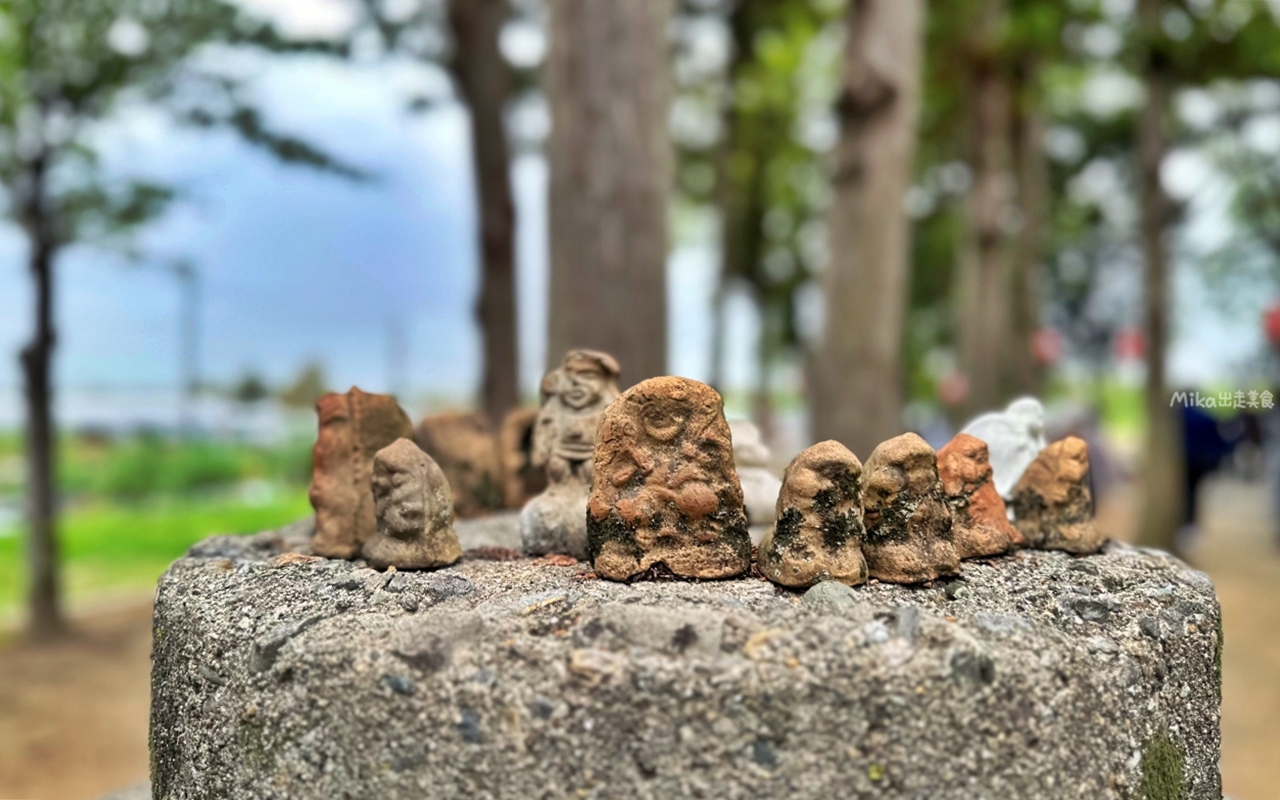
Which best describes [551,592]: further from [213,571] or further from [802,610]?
[213,571]

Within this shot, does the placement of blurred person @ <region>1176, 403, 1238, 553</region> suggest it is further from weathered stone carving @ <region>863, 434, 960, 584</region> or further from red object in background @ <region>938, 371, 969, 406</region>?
weathered stone carving @ <region>863, 434, 960, 584</region>

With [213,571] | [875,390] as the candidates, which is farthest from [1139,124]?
[213,571]

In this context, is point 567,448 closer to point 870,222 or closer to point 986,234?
point 870,222

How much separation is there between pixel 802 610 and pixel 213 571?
4.34ft

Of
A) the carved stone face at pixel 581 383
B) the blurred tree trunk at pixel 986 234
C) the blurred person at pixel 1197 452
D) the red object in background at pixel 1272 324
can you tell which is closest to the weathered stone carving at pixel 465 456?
the carved stone face at pixel 581 383

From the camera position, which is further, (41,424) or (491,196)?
(491,196)

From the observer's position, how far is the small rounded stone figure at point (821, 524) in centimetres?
188

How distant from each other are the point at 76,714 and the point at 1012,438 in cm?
466

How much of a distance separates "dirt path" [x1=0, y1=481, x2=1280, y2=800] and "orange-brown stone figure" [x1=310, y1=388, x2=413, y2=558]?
7.22ft

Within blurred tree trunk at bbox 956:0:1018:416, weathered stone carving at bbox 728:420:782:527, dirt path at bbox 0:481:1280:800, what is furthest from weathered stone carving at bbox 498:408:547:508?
blurred tree trunk at bbox 956:0:1018:416

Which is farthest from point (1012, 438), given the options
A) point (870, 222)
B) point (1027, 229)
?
point (1027, 229)

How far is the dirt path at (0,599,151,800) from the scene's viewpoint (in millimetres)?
4141

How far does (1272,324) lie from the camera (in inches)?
319

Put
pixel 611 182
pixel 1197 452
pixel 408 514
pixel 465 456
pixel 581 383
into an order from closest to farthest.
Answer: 1. pixel 408 514
2. pixel 581 383
3. pixel 465 456
4. pixel 611 182
5. pixel 1197 452
